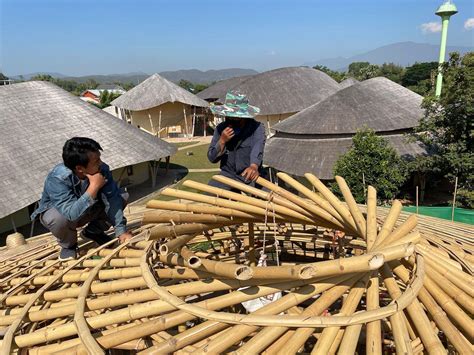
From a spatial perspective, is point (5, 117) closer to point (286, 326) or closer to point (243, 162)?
point (243, 162)

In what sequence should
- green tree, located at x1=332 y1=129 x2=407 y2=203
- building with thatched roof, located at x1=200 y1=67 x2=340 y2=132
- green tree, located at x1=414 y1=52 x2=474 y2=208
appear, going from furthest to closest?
1. building with thatched roof, located at x1=200 y1=67 x2=340 y2=132
2. green tree, located at x1=332 y1=129 x2=407 y2=203
3. green tree, located at x1=414 y1=52 x2=474 y2=208

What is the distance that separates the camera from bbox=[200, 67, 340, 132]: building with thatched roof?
71.7 ft

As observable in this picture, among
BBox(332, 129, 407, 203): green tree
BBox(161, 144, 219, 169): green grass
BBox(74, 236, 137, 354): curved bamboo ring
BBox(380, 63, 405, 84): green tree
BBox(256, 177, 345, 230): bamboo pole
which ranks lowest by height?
BBox(161, 144, 219, 169): green grass

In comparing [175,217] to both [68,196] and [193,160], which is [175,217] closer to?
[68,196]

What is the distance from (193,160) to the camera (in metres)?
18.9

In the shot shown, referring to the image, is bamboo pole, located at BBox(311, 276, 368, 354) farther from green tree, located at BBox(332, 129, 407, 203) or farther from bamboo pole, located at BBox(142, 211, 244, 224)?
green tree, located at BBox(332, 129, 407, 203)

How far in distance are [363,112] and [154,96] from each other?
49.9 ft

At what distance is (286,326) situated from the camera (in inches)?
48.1

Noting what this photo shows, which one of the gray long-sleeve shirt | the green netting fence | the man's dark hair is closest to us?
the man's dark hair

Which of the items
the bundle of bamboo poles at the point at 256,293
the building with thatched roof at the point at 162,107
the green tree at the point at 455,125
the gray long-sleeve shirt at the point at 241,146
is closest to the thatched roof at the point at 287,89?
the building with thatched roof at the point at 162,107

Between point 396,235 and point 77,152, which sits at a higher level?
point 77,152

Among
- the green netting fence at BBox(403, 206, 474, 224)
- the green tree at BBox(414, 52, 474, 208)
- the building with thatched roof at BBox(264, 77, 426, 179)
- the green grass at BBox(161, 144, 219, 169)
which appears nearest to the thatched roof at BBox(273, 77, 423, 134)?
the building with thatched roof at BBox(264, 77, 426, 179)

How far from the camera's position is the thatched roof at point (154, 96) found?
75.3 feet

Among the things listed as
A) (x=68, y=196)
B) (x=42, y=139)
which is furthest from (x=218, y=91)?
(x=68, y=196)
